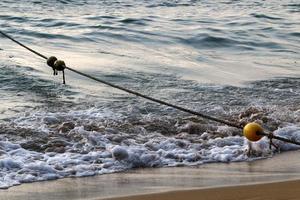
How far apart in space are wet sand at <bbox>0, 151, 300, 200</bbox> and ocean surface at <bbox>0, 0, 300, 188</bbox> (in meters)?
0.15

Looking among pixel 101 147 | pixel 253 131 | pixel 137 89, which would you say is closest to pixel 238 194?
pixel 253 131

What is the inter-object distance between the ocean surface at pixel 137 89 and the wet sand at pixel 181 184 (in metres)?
0.15

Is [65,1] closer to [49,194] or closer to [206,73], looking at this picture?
[206,73]

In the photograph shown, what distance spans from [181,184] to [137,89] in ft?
10.4

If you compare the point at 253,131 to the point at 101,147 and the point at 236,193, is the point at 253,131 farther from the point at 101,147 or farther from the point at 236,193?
the point at 101,147

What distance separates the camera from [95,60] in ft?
28.8

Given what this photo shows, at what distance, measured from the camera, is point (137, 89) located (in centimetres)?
712

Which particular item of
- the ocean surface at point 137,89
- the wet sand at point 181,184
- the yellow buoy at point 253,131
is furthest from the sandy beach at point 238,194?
the ocean surface at point 137,89

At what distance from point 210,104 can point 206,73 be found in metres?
1.60

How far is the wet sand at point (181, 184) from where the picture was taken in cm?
379

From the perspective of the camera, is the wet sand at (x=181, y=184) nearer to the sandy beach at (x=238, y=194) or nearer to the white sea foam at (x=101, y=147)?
the sandy beach at (x=238, y=194)

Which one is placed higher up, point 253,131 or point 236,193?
point 253,131

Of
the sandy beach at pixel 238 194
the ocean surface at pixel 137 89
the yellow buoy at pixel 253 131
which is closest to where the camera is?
the yellow buoy at pixel 253 131

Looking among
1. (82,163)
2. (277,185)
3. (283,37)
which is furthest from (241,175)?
(283,37)
